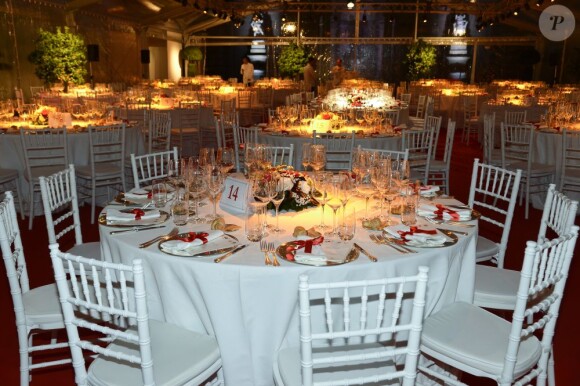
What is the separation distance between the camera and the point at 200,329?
2562 millimetres

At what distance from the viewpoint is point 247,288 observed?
7.83 ft

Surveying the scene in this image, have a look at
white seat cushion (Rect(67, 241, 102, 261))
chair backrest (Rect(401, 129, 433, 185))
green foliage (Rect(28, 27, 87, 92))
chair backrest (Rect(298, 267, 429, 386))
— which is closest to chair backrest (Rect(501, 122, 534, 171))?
chair backrest (Rect(401, 129, 433, 185))

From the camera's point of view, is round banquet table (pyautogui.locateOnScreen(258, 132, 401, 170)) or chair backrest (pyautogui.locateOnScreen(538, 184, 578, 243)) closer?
chair backrest (pyautogui.locateOnScreen(538, 184, 578, 243))

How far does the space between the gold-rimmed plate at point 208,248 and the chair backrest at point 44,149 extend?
361 centimetres

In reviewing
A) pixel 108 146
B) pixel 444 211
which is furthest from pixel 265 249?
pixel 108 146

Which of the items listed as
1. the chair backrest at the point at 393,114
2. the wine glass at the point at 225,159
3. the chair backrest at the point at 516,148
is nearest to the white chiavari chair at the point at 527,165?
the chair backrest at the point at 516,148

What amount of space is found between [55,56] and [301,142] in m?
6.68

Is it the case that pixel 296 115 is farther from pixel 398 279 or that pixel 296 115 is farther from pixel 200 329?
pixel 398 279

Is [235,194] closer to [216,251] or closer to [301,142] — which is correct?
[216,251]

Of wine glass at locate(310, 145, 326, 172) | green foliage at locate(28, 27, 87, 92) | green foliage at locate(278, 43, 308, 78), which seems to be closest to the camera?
wine glass at locate(310, 145, 326, 172)

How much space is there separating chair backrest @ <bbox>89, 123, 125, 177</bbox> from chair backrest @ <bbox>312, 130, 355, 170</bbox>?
7.17 ft

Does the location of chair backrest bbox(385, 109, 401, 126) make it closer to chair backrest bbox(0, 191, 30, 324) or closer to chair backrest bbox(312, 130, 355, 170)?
chair backrest bbox(312, 130, 355, 170)

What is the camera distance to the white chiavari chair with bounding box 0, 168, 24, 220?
554 cm

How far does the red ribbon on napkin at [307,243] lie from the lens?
8.11ft
